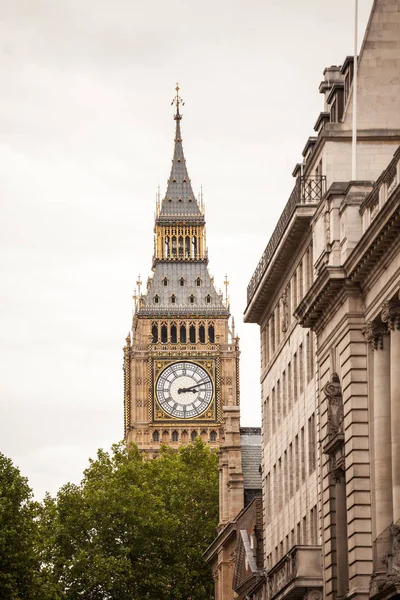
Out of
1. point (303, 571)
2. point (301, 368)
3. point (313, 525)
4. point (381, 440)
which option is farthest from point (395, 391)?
point (301, 368)

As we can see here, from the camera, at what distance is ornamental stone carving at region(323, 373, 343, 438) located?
2746 inches

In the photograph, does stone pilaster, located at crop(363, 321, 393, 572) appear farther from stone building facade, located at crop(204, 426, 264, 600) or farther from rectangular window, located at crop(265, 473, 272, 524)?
stone building facade, located at crop(204, 426, 264, 600)

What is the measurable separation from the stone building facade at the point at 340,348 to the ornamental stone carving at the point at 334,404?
2.6 inches

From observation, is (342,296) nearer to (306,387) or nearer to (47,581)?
(306,387)

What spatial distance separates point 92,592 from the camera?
134375mm

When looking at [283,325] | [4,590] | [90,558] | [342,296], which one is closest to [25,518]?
[4,590]

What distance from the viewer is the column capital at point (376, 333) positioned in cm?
6519

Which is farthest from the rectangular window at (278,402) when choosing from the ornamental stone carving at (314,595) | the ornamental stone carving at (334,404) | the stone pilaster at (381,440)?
the stone pilaster at (381,440)

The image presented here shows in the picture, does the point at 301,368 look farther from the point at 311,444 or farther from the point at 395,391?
the point at 395,391

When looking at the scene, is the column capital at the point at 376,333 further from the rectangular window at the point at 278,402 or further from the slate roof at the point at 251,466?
the slate roof at the point at 251,466

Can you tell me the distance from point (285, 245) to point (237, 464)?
121ft

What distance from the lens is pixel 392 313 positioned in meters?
63.0

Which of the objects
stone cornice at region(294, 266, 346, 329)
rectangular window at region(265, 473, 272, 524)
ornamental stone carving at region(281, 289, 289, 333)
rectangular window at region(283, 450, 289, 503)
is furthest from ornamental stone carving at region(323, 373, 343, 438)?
rectangular window at region(265, 473, 272, 524)

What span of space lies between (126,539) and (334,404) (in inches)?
2700
